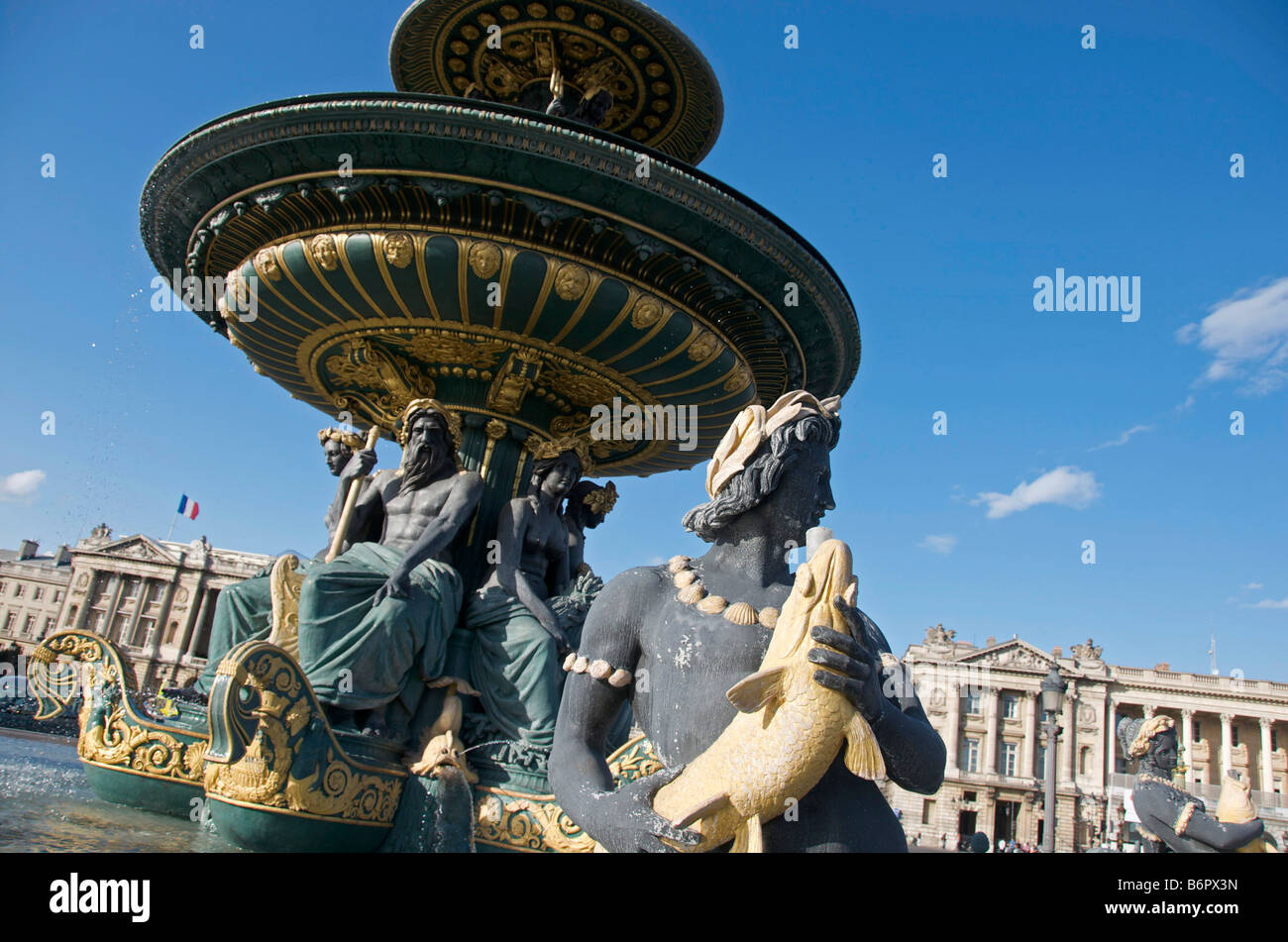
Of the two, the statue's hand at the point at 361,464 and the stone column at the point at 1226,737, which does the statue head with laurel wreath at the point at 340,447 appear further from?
the stone column at the point at 1226,737

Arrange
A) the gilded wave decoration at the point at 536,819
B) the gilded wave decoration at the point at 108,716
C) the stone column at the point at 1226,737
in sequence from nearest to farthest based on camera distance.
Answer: the gilded wave decoration at the point at 536,819
the gilded wave decoration at the point at 108,716
the stone column at the point at 1226,737

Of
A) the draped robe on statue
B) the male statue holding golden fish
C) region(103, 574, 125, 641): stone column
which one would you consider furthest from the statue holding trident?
region(103, 574, 125, 641): stone column

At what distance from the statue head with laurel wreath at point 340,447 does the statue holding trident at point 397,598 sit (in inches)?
28.5

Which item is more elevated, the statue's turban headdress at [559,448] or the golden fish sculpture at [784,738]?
the statue's turban headdress at [559,448]

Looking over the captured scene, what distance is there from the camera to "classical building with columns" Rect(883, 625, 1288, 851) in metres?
62.7

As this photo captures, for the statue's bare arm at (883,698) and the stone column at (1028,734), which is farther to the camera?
the stone column at (1028,734)

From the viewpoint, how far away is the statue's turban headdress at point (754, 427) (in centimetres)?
226

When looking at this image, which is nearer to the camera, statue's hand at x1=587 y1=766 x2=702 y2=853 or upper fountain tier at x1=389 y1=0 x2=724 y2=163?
statue's hand at x1=587 y1=766 x2=702 y2=853

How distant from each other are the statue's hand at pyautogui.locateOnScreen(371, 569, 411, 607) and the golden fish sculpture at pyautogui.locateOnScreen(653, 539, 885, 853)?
12.5 feet

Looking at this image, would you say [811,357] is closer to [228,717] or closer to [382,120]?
[382,120]

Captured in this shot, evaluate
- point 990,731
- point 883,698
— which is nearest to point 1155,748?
point 883,698

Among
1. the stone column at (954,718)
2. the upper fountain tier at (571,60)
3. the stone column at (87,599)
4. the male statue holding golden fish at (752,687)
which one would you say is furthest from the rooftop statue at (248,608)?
the stone column at (87,599)

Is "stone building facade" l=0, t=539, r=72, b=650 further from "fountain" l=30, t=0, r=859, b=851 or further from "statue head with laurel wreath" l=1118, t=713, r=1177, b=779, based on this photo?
"statue head with laurel wreath" l=1118, t=713, r=1177, b=779

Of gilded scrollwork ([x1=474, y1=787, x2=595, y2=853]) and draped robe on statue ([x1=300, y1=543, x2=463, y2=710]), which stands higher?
draped robe on statue ([x1=300, y1=543, x2=463, y2=710])
